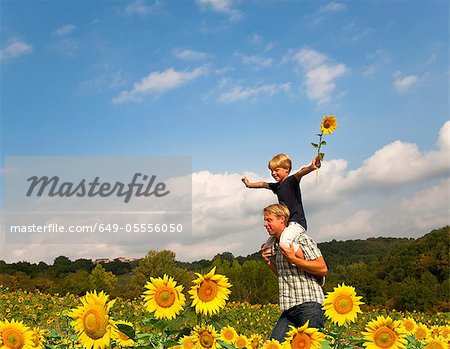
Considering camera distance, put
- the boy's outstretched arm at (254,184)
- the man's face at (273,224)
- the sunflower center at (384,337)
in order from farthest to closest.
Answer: the boy's outstretched arm at (254,184) → the man's face at (273,224) → the sunflower center at (384,337)

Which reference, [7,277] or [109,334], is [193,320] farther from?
[7,277]

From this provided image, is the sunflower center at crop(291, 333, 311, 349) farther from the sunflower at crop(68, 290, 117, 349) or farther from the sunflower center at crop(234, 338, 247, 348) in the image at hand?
the sunflower at crop(68, 290, 117, 349)

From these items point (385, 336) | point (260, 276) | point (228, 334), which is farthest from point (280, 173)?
point (260, 276)

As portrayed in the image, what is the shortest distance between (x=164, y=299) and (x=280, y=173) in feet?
11.5

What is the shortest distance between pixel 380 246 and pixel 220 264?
14.3 metres

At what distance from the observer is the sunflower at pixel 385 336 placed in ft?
9.97

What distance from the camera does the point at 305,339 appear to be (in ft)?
9.60

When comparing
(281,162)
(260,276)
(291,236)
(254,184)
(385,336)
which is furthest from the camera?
(260,276)

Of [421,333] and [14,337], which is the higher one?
[14,337]

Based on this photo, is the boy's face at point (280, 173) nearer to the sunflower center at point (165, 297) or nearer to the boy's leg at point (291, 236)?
the boy's leg at point (291, 236)

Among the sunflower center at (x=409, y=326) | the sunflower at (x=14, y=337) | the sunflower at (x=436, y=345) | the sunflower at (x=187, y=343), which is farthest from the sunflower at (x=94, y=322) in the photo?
the sunflower center at (x=409, y=326)

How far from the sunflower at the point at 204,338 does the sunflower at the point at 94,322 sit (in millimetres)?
413

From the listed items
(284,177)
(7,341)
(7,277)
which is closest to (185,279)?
(7,277)

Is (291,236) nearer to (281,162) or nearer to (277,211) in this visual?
(277,211)
